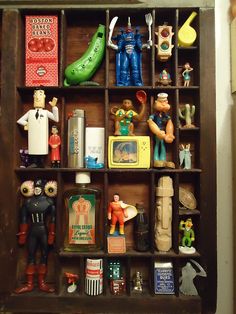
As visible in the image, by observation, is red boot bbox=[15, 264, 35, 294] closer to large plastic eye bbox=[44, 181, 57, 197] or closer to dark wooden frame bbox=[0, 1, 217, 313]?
dark wooden frame bbox=[0, 1, 217, 313]

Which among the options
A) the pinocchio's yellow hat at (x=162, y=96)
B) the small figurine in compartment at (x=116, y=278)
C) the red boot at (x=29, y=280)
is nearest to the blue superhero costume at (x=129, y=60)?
the pinocchio's yellow hat at (x=162, y=96)

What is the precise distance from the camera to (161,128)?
124cm

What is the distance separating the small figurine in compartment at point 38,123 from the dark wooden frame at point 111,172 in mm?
55

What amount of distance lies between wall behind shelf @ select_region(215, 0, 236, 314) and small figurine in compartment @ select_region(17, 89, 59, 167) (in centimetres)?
84

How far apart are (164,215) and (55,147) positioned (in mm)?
598

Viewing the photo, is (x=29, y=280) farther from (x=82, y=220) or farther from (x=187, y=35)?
(x=187, y=35)

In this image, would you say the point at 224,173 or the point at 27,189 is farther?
the point at 224,173

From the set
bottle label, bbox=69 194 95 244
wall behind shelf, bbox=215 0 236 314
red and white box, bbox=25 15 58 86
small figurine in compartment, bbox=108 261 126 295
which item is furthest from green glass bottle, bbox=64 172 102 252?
wall behind shelf, bbox=215 0 236 314

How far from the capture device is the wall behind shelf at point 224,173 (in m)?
1.30

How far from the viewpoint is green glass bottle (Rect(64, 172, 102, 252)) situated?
1.22 metres

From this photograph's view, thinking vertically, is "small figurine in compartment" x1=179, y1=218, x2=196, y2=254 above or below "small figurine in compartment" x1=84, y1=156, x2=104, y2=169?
below

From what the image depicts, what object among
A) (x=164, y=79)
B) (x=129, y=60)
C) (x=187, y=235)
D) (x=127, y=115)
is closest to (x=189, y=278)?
(x=187, y=235)

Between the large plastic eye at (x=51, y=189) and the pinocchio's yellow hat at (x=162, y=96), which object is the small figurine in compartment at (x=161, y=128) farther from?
the large plastic eye at (x=51, y=189)

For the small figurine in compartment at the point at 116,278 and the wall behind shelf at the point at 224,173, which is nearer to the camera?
the small figurine in compartment at the point at 116,278
